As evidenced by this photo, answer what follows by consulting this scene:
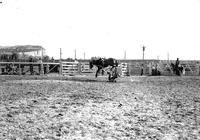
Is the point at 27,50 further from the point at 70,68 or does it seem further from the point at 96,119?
the point at 96,119

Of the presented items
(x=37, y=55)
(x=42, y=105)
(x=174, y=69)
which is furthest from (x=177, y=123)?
(x=37, y=55)

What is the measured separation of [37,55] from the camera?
39.9 meters

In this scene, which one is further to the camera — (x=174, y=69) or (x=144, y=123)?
(x=174, y=69)

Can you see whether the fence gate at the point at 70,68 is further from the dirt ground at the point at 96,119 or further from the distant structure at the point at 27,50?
the dirt ground at the point at 96,119

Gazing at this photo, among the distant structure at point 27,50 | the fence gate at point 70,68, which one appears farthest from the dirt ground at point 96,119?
the distant structure at point 27,50

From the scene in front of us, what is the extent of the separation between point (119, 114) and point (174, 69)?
2410 centimetres

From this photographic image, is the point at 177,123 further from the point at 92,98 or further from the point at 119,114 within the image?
the point at 92,98

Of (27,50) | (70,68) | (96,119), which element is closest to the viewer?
(96,119)

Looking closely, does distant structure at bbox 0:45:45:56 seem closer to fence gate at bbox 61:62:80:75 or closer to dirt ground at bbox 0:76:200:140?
fence gate at bbox 61:62:80:75

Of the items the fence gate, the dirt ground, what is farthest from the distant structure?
the dirt ground

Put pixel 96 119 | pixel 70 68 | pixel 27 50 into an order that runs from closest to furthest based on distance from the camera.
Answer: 1. pixel 96 119
2. pixel 70 68
3. pixel 27 50

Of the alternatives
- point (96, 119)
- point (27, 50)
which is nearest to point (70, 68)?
point (27, 50)

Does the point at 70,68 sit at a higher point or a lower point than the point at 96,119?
higher

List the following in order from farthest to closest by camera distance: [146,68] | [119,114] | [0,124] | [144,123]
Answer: [146,68] < [119,114] < [144,123] < [0,124]
